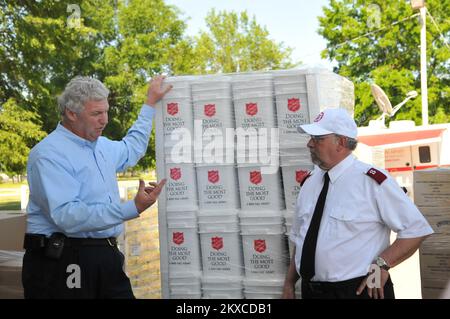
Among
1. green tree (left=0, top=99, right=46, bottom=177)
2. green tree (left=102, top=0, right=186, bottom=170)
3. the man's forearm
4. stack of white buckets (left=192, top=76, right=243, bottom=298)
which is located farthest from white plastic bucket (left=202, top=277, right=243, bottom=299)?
green tree (left=102, top=0, right=186, bottom=170)

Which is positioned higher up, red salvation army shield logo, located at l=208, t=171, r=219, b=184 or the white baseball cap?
the white baseball cap

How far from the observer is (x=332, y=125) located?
3168 mm

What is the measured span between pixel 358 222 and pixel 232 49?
3547 cm

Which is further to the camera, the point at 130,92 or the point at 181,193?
the point at 130,92

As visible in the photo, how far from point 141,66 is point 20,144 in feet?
56.7

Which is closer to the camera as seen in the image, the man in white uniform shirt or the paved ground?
the man in white uniform shirt

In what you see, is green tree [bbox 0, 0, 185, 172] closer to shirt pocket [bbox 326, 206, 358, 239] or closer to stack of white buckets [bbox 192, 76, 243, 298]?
stack of white buckets [bbox 192, 76, 243, 298]

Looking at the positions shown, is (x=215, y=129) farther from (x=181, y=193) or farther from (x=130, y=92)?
(x=130, y=92)

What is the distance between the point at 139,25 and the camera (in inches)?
1465

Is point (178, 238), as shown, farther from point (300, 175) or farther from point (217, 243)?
point (300, 175)

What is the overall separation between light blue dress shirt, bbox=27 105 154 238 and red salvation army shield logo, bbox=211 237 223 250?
605 millimetres

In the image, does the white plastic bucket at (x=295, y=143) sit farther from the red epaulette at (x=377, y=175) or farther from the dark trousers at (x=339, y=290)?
the dark trousers at (x=339, y=290)

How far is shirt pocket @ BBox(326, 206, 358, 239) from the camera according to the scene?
9.91 feet
